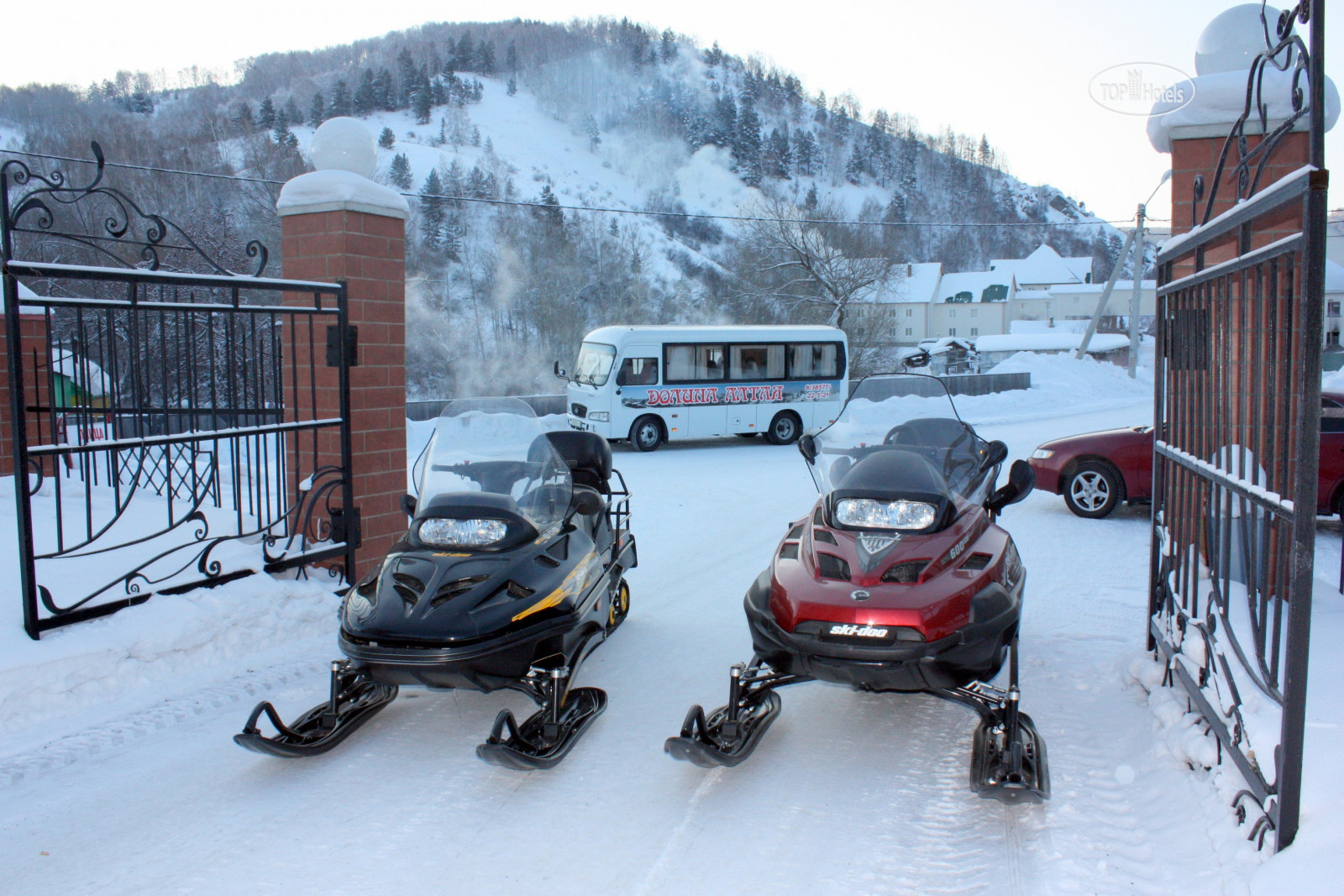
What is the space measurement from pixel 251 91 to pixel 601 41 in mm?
57731

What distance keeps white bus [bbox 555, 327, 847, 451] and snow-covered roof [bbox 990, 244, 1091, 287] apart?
74.7m

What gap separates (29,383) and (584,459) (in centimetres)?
637

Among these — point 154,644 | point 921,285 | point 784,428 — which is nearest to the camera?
point 154,644

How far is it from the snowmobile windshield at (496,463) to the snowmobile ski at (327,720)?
0.91 metres

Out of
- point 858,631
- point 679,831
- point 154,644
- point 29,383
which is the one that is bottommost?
point 679,831

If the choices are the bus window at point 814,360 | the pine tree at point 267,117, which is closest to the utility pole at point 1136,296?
the bus window at point 814,360

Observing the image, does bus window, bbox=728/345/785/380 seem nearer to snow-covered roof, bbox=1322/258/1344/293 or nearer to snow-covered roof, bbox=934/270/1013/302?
snow-covered roof, bbox=1322/258/1344/293

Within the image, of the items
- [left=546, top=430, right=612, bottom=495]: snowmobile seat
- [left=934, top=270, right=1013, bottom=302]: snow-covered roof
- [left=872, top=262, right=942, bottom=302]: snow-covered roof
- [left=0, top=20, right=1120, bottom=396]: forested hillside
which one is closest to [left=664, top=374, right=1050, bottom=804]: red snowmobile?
[left=546, top=430, right=612, bottom=495]: snowmobile seat

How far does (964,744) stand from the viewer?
3.93 metres

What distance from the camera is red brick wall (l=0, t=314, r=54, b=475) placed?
788 cm

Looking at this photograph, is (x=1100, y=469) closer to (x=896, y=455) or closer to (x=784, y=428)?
(x=896, y=455)

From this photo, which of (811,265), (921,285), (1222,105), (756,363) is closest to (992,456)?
(1222,105)

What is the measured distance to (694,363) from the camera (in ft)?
56.0

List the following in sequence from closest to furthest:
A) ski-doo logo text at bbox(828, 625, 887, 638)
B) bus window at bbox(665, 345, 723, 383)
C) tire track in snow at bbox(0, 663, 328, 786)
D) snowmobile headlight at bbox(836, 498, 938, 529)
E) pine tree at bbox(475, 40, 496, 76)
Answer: ski-doo logo text at bbox(828, 625, 887, 638) → tire track in snow at bbox(0, 663, 328, 786) → snowmobile headlight at bbox(836, 498, 938, 529) → bus window at bbox(665, 345, 723, 383) → pine tree at bbox(475, 40, 496, 76)
